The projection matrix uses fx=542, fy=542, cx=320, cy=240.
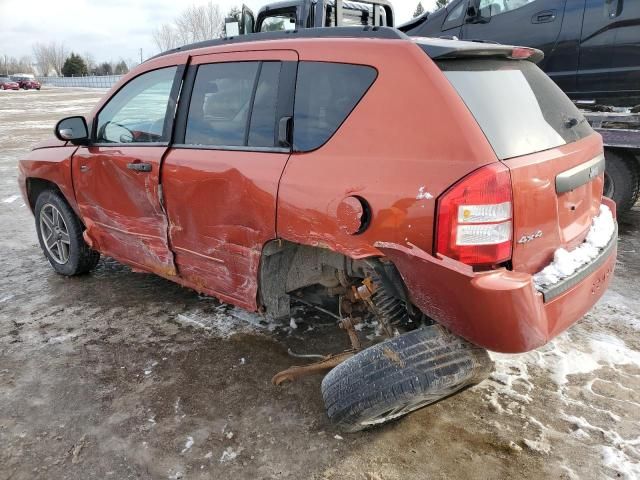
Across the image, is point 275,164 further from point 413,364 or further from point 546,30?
point 546,30

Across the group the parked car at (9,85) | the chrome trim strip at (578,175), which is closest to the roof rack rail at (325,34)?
the chrome trim strip at (578,175)

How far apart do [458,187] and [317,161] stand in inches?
28.7

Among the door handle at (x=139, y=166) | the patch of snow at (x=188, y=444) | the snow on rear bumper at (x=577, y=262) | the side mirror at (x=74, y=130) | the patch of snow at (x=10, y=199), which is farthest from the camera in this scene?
the patch of snow at (x=10, y=199)

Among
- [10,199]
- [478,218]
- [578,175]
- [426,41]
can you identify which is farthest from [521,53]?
[10,199]

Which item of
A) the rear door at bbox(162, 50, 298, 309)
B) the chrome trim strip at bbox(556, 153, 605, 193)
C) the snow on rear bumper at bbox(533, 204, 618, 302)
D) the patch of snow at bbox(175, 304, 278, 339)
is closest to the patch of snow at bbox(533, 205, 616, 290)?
the snow on rear bumper at bbox(533, 204, 618, 302)

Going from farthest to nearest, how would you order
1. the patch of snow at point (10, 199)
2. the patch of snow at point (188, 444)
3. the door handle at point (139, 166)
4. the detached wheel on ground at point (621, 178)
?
the patch of snow at point (10, 199) < the detached wheel on ground at point (621, 178) < the door handle at point (139, 166) < the patch of snow at point (188, 444)

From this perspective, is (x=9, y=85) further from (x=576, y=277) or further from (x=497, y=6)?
(x=576, y=277)

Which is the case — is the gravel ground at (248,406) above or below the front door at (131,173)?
below

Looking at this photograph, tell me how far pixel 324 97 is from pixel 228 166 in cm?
67

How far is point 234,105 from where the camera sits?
3102 mm

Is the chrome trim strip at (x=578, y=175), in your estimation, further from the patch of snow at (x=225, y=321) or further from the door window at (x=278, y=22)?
the door window at (x=278, y=22)

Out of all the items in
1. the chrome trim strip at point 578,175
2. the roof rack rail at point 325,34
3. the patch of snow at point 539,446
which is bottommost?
the patch of snow at point 539,446

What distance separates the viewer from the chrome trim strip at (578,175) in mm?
2461

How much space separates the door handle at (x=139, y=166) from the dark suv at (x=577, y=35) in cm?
471
